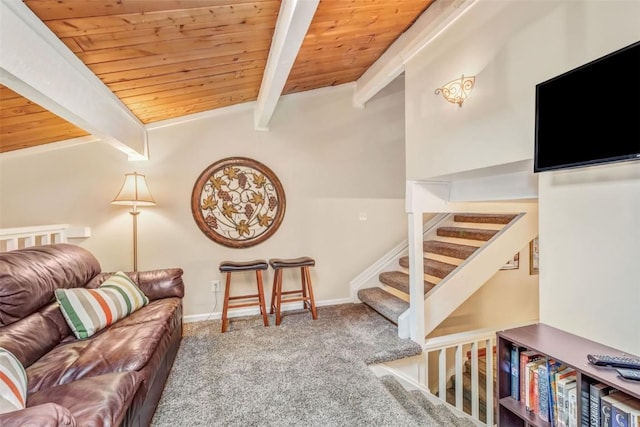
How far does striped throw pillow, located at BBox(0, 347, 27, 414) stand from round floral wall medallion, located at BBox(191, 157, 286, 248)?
6.55 feet

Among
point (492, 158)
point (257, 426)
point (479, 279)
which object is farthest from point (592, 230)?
point (257, 426)

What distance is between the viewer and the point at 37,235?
8.54 feet

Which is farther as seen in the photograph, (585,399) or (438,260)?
(438,260)

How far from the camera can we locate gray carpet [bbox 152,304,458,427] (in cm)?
169

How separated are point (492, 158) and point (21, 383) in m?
2.50

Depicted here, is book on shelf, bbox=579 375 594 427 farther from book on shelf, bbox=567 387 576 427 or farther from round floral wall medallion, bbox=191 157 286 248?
round floral wall medallion, bbox=191 157 286 248

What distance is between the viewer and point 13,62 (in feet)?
4.41

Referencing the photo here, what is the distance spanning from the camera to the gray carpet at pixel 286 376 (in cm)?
169

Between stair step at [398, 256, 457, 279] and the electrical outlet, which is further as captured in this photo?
the electrical outlet

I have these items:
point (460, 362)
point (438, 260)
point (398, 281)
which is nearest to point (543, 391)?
point (460, 362)

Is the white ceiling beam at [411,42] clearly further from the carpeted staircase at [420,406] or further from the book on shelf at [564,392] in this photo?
the carpeted staircase at [420,406]

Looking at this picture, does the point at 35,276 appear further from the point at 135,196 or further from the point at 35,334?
the point at 135,196

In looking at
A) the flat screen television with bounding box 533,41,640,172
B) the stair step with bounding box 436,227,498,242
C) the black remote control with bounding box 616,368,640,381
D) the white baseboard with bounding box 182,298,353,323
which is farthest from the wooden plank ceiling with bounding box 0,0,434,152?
the black remote control with bounding box 616,368,640,381

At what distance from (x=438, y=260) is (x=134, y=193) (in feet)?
10.9
